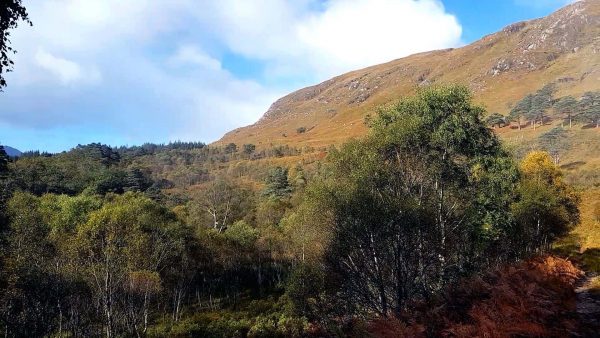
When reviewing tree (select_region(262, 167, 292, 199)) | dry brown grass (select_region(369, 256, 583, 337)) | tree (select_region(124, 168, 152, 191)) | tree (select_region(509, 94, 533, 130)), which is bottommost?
dry brown grass (select_region(369, 256, 583, 337))

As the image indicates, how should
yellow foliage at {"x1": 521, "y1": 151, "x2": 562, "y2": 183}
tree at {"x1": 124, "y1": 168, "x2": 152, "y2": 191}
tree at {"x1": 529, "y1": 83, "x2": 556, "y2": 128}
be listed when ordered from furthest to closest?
tree at {"x1": 529, "y1": 83, "x2": 556, "y2": 128}, tree at {"x1": 124, "y1": 168, "x2": 152, "y2": 191}, yellow foliage at {"x1": 521, "y1": 151, "x2": 562, "y2": 183}

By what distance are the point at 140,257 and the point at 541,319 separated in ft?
117

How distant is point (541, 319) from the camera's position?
1622 cm

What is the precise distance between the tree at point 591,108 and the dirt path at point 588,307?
145 meters

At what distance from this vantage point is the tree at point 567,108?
16300 centimetres

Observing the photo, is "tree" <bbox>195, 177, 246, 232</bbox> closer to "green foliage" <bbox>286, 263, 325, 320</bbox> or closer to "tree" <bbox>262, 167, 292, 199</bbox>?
"tree" <bbox>262, 167, 292, 199</bbox>

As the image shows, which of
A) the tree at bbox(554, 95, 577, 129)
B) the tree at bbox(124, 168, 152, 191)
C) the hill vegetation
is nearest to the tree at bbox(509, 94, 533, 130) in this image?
the tree at bbox(554, 95, 577, 129)

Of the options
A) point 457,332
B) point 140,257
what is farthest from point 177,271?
point 457,332

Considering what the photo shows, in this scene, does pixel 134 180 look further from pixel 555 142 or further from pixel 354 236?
pixel 555 142

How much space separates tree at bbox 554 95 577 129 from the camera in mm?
163000

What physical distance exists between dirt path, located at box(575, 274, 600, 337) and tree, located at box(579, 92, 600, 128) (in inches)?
5692

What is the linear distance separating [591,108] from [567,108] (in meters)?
16.2

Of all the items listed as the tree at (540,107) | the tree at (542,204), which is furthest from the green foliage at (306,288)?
the tree at (540,107)

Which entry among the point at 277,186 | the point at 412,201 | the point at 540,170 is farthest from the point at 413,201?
the point at 277,186
